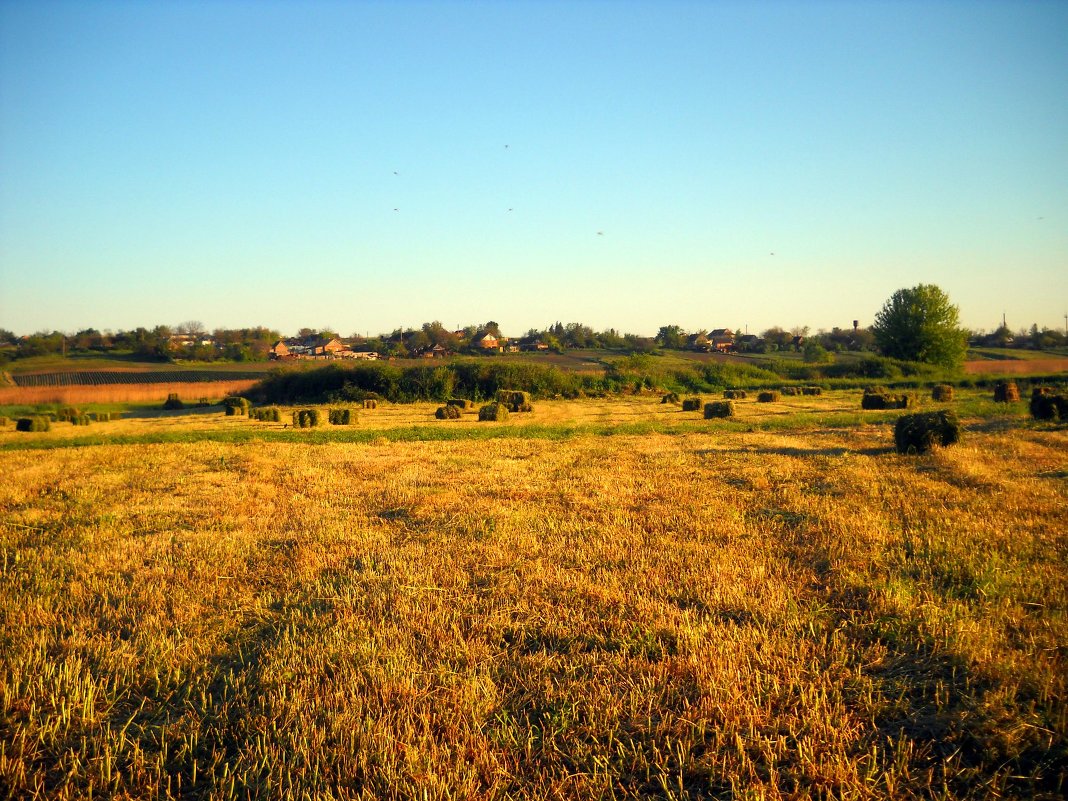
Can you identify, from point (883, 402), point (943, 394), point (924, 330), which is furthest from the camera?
point (924, 330)

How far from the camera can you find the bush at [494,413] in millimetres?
33219

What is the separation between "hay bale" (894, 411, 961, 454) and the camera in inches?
675

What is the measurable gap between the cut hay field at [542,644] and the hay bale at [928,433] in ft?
17.3

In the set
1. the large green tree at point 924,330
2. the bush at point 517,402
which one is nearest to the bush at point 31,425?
the bush at point 517,402

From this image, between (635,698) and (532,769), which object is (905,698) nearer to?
(635,698)

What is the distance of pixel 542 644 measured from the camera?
560 cm

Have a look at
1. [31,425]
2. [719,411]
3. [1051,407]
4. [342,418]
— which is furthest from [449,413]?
[1051,407]

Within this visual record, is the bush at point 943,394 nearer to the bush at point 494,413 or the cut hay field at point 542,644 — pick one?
the bush at point 494,413

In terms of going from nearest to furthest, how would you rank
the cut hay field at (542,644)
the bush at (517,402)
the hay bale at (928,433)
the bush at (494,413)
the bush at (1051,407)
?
the cut hay field at (542,644) < the hay bale at (928,433) < the bush at (1051,407) < the bush at (494,413) < the bush at (517,402)

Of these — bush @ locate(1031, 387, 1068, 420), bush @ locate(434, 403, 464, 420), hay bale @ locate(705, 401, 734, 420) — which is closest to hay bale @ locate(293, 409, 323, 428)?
bush @ locate(434, 403, 464, 420)

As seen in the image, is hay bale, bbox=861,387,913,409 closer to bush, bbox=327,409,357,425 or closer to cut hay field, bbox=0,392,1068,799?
cut hay field, bbox=0,392,1068,799

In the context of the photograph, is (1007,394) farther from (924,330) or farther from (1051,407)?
(924,330)

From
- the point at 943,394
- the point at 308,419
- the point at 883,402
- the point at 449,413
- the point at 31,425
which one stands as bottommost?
the point at 31,425

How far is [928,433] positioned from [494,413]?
66.8 ft
